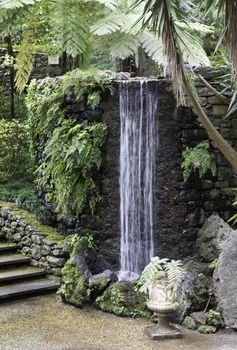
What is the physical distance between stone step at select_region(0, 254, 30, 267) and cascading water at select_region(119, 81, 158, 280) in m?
1.39

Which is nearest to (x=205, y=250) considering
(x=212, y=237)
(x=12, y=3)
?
(x=212, y=237)

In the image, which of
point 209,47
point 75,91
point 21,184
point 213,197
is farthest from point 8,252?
point 209,47

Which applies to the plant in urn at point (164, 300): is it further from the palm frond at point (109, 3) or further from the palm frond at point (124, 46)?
the palm frond at point (109, 3)

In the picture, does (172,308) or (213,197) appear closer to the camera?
(172,308)

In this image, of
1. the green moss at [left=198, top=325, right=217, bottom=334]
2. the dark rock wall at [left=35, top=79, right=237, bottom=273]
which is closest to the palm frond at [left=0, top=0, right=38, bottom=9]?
the dark rock wall at [left=35, top=79, right=237, bottom=273]

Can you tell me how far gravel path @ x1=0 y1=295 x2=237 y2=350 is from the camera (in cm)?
516

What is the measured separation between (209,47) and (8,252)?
4897 mm

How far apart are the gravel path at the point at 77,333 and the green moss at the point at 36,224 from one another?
1175mm

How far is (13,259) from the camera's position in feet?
24.2

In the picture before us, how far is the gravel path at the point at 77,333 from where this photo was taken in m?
5.16

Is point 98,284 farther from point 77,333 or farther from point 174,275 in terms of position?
point 174,275

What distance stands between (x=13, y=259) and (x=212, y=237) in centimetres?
271

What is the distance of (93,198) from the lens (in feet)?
23.3

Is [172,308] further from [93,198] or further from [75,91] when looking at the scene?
[75,91]
